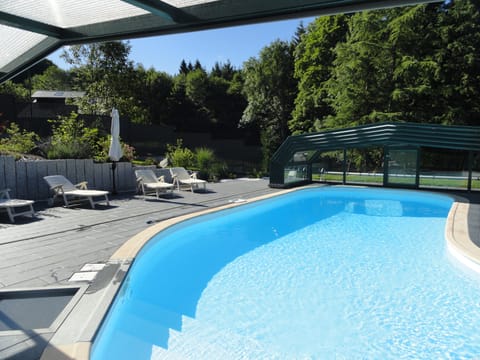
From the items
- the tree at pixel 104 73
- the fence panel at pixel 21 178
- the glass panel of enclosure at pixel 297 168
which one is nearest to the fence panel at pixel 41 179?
the fence panel at pixel 21 178

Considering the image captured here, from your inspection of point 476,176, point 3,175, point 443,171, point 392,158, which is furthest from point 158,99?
point 476,176

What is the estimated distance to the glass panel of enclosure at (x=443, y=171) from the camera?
13.0 m

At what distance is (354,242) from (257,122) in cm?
2372

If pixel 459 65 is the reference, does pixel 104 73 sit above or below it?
below

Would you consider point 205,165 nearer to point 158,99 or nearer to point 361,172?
point 361,172

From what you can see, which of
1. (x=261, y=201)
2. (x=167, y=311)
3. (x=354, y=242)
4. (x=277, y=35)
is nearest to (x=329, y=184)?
(x=261, y=201)

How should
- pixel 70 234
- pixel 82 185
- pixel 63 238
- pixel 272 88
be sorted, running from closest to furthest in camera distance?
1. pixel 63 238
2. pixel 70 234
3. pixel 82 185
4. pixel 272 88

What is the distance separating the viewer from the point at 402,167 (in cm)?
1352

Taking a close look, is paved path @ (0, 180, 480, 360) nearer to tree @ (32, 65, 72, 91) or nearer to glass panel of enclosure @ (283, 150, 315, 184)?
glass panel of enclosure @ (283, 150, 315, 184)

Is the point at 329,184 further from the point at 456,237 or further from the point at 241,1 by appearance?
the point at 241,1

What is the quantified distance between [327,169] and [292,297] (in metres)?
11.4

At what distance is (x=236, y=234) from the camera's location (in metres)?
7.49

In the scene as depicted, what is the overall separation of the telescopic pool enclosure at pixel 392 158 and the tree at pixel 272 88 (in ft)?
43.1

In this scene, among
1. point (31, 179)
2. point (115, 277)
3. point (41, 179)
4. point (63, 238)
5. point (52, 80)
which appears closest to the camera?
point (115, 277)
